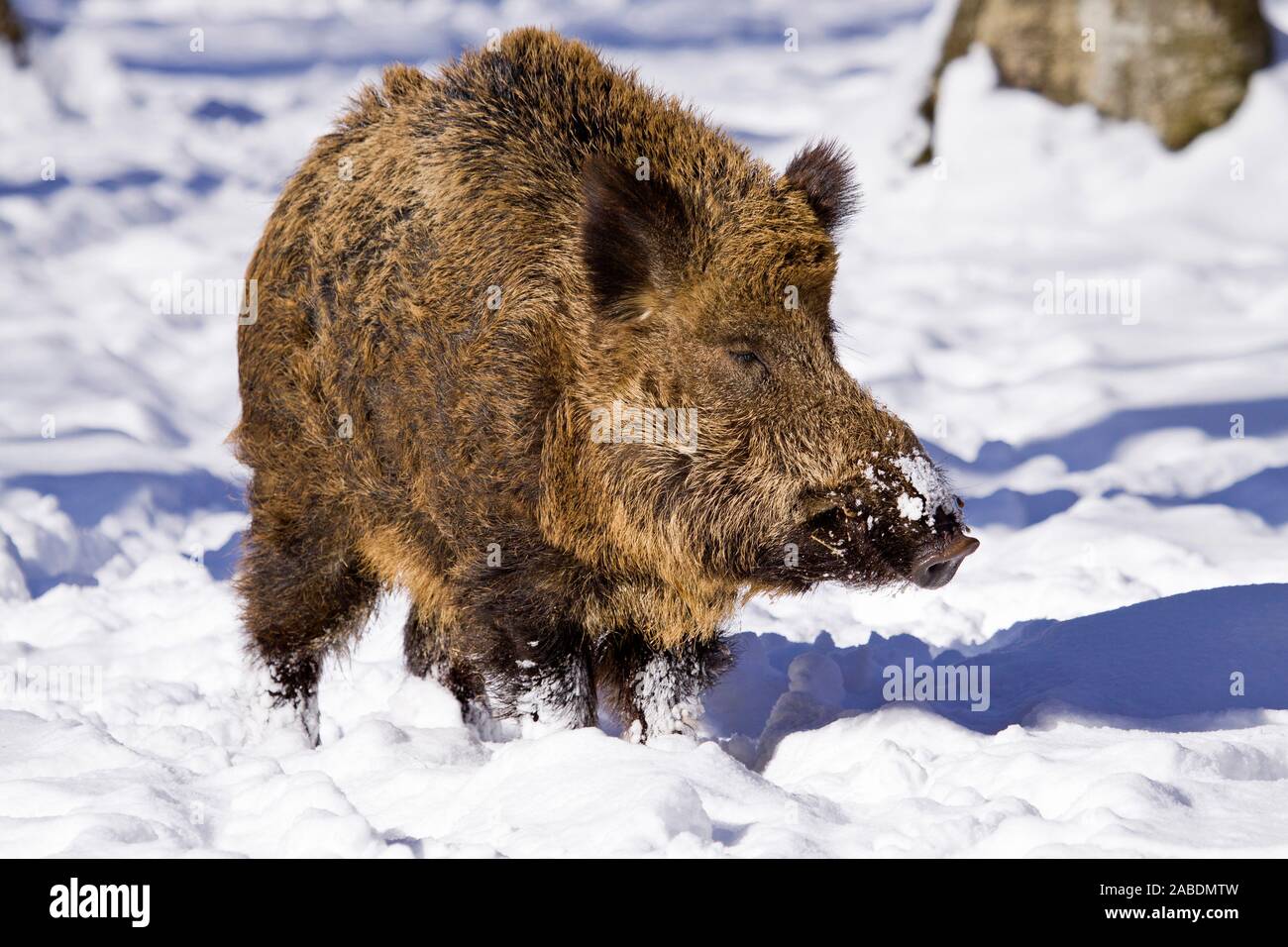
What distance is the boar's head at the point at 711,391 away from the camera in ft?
14.1

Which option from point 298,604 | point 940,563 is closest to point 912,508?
point 940,563

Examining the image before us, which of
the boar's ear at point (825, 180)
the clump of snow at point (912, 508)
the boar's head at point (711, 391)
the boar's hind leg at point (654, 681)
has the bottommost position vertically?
the boar's hind leg at point (654, 681)

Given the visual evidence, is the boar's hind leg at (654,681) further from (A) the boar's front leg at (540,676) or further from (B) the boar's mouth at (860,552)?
(B) the boar's mouth at (860,552)

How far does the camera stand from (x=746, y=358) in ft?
14.4

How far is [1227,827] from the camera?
340 cm

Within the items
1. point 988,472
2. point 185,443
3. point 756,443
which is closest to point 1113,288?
point 988,472

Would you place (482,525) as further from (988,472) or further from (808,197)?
(988,472)

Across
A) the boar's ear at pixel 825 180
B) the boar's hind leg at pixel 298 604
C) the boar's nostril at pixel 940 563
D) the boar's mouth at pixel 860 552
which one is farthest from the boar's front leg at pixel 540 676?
the boar's ear at pixel 825 180

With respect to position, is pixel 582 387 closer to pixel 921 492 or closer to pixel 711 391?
Answer: pixel 711 391

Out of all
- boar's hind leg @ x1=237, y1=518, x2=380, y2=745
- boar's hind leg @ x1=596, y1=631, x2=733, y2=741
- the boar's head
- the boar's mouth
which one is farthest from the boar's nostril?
boar's hind leg @ x1=237, y1=518, x2=380, y2=745

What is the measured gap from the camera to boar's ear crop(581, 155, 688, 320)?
438 centimetres

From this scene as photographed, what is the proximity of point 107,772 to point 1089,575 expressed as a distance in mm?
4393

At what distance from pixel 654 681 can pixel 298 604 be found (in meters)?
1.43

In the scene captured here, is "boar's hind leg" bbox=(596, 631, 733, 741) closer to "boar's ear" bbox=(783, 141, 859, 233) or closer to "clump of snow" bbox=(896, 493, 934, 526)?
"clump of snow" bbox=(896, 493, 934, 526)
